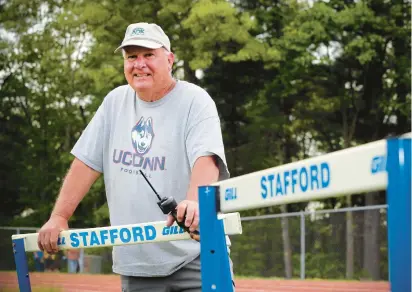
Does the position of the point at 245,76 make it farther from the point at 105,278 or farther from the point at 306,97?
the point at 105,278

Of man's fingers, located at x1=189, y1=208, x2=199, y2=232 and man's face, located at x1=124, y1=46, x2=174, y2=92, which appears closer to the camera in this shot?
man's fingers, located at x1=189, y1=208, x2=199, y2=232

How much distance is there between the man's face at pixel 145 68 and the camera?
375cm

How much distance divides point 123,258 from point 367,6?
78.5 feet

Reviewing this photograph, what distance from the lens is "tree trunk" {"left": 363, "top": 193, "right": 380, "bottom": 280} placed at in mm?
17016

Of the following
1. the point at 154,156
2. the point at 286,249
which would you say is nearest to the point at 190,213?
the point at 154,156

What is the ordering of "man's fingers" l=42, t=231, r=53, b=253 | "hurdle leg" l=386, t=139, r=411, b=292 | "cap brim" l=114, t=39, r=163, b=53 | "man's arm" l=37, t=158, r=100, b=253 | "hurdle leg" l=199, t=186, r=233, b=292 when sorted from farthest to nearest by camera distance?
"man's arm" l=37, t=158, r=100, b=253
"man's fingers" l=42, t=231, r=53, b=253
"cap brim" l=114, t=39, r=163, b=53
"hurdle leg" l=199, t=186, r=233, b=292
"hurdle leg" l=386, t=139, r=411, b=292

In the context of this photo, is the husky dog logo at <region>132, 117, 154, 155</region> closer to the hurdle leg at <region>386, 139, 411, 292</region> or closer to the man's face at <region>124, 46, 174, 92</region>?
the man's face at <region>124, 46, 174, 92</region>

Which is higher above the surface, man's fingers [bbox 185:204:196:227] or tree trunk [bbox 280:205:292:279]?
tree trunk [bbox 280:205:292:279]

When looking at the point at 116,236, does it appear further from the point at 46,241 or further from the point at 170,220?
the point at 46,241

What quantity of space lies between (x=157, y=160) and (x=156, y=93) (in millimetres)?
297

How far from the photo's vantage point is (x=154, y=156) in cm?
376

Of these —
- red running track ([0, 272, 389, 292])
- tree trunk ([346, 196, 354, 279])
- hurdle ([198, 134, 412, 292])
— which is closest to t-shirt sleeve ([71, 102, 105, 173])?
hurdle ([198, 134, 412, 292])

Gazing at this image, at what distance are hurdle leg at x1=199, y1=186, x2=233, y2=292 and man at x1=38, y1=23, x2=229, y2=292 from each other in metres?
0.90

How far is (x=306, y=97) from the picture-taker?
29156 millimetres
